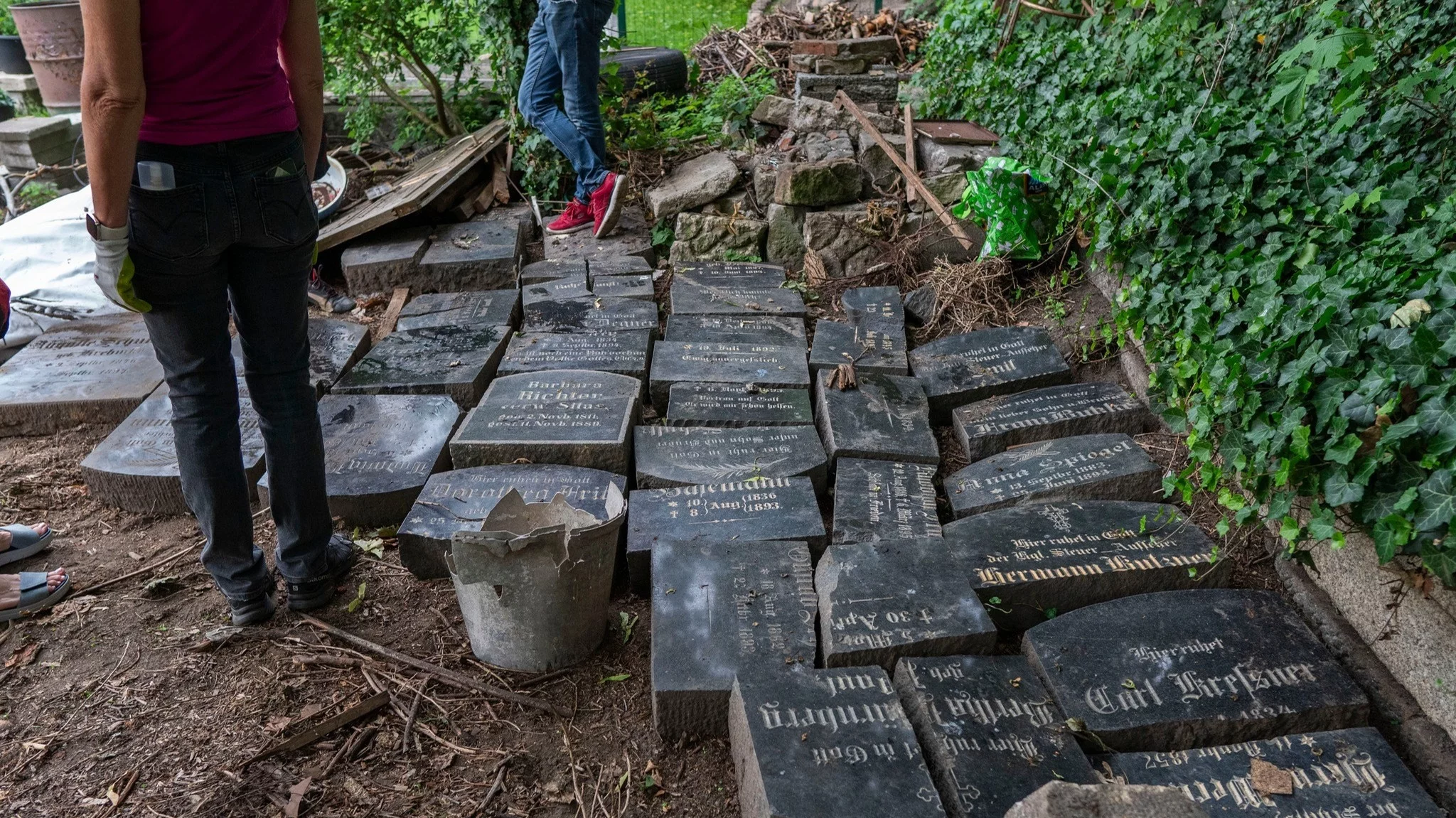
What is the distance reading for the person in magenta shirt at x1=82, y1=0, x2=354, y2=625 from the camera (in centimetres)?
200

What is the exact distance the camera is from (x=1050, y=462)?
3.18 m

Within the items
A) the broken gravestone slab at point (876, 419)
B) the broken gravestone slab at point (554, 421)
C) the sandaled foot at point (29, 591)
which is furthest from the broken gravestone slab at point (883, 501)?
the sandaled foot at point (29, 591)

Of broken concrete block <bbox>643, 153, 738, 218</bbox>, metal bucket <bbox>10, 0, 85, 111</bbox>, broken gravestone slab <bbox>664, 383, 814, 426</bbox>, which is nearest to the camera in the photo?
broken gravestone slab <bbox>664, 383, 814, 426</bbox>

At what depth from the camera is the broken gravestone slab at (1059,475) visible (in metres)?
3.03

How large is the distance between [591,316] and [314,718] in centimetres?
247

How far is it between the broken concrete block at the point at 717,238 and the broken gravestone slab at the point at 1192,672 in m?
3.31

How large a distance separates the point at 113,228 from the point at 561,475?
145 centimetres

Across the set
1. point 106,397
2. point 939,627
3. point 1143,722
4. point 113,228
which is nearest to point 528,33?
point 106,397

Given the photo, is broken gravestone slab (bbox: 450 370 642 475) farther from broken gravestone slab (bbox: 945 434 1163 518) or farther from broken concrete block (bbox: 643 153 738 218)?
broken concrete block (bbox: 643 153 738 218)

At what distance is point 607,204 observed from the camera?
5.39m

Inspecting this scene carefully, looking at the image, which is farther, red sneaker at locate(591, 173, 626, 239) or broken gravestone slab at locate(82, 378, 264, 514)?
red sneaker at locate(591, 173, 626, 239)

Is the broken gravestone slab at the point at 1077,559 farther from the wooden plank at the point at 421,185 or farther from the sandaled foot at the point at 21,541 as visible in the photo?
the wooden plank at the point at 421,185

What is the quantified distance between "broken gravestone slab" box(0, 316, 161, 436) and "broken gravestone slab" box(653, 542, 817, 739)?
2.64 meters

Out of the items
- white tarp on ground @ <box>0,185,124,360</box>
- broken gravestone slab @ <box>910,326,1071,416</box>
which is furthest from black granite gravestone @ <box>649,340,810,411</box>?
white tarp on ground @ <box>0,185,124,360</box>
